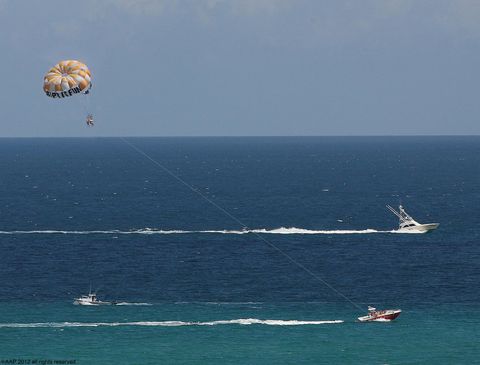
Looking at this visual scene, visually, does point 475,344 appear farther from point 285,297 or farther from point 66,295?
point 66,295

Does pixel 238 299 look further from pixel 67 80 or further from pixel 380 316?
pixel 67 80

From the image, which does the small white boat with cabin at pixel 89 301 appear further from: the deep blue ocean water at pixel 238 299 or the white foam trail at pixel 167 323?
the white foam trail at pixel 167 323

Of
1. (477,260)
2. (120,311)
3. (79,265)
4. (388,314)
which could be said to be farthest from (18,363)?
(477,260)

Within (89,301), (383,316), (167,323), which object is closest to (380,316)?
(383,316)

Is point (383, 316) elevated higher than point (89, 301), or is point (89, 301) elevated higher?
point (383, 316)

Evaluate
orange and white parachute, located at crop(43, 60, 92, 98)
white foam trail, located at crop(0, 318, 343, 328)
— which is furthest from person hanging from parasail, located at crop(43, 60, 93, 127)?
white foam trail, located at crop(0, 318, 343, 328)

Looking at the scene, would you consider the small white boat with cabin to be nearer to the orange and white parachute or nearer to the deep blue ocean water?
the deep blue ocean water

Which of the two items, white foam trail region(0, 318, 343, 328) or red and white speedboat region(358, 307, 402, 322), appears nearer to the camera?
white foam trail region(0, 318, 343, 328)

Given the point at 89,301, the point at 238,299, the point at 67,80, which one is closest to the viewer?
the point at 67,80
